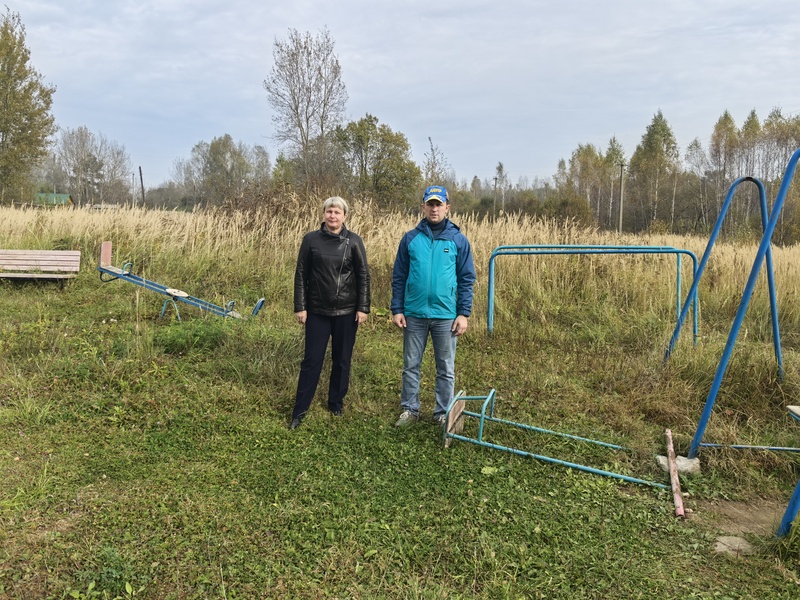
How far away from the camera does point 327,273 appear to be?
377 cm

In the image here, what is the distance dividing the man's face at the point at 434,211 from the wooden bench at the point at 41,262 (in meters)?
6.80

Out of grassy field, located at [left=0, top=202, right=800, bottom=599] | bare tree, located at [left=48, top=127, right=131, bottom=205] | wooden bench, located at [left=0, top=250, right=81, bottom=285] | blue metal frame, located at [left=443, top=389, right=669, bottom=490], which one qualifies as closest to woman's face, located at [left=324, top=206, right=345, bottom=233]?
grassy field, located at [left=0, top=202, right=800, bottom=599]

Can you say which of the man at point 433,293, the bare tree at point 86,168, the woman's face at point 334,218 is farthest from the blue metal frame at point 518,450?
the bare tree at point 86,168

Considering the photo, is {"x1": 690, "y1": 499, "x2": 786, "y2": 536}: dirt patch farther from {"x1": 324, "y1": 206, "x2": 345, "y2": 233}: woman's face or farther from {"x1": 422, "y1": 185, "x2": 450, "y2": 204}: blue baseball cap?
{"x1": 324, "y1": 206, "x2": 345, "y2": 233}: woman's face

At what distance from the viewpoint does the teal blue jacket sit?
3682mm

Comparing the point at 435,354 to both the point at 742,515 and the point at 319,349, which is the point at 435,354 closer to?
the point at 319,349

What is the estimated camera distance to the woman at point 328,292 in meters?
3.78

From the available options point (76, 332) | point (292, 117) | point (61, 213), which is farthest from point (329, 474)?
point (292, 117)

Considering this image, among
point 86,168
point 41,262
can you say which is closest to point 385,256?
point 41,262

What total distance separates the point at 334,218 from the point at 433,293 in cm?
91

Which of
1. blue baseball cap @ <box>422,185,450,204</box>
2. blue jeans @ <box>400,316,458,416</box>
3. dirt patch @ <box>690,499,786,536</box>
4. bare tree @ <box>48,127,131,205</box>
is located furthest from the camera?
bare tree @ <box>48,127,131,205</box>

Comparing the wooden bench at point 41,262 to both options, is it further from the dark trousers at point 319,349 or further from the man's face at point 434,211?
the man's face at point 434,211

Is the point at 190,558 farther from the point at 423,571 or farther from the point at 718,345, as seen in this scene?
the point at 718,345

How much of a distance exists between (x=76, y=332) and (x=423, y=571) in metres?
4.89
